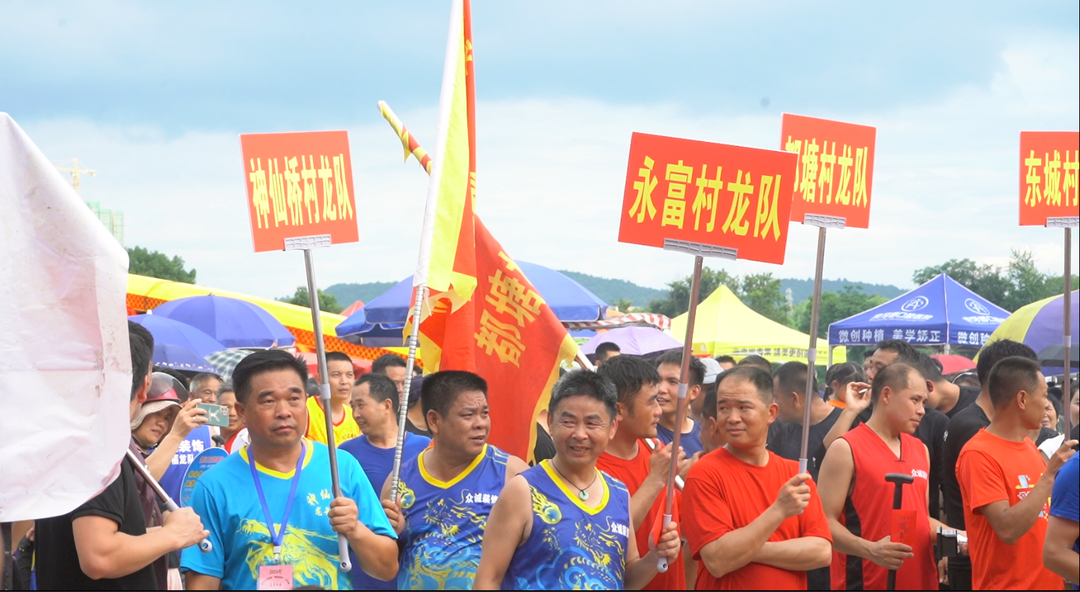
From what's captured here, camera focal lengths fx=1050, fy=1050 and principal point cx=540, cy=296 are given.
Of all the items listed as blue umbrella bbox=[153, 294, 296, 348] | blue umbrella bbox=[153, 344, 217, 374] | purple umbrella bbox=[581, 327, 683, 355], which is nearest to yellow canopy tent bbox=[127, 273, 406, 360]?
blue umbrella bbox=[153, 294, 296, 348]

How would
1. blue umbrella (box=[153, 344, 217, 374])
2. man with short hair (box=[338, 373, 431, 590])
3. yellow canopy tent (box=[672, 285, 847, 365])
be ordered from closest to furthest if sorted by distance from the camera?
man with short hair (box=[338, 373, 431, 590]) < blue umbrella (box=[153, 344, 217, 374]) < yellow canopy tent (box=[672, 285, 847, 365])

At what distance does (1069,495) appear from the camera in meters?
4.23

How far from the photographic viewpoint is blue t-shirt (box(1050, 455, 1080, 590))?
4.21 meters

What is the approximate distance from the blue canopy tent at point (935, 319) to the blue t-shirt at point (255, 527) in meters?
15.5

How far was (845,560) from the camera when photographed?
225 inches

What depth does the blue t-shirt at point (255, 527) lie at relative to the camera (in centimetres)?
385

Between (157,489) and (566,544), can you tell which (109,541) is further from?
(566,544)

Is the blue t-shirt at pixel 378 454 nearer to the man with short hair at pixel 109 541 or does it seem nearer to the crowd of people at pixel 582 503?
the crowd of people at pixel 582 503

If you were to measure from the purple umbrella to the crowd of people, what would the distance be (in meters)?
7.64

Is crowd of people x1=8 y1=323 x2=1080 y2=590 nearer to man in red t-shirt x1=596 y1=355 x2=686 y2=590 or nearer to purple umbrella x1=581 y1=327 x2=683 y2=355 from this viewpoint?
man in red t-shirt x1=596 y1=355 x2=686 y2=590

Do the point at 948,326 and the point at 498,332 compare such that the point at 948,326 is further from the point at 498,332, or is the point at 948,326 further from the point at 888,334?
the point at 498,332

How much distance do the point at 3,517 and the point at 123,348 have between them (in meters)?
0.64

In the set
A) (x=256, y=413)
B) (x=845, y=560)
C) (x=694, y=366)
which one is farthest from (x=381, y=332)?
(x=256, y=413)

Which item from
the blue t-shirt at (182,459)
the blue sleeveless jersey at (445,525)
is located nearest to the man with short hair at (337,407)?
the blue t-shirt at (182,459)
